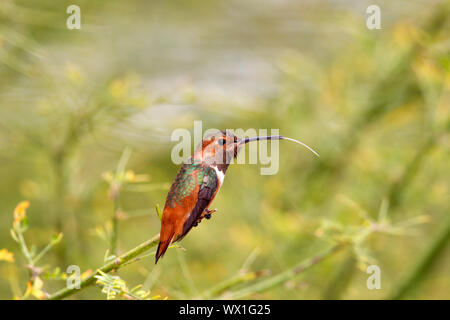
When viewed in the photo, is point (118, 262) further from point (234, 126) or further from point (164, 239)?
point (234, 126)

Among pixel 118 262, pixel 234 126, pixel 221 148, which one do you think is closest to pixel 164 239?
pixel 118 262

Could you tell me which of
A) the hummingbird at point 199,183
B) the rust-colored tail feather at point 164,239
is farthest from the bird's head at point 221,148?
the rust-colored tail feather at point 164,239

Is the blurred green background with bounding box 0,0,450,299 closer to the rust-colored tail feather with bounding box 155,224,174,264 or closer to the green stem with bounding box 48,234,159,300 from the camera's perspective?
the green stem with bounding box 48,234,159,300

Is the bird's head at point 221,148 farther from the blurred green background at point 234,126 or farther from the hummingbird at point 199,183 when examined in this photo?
the blurred green background at point 234,126

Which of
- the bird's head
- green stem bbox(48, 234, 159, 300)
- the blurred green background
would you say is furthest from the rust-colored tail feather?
the blurred green background
